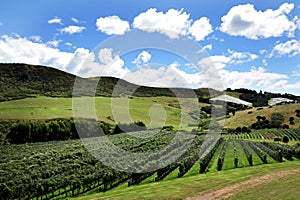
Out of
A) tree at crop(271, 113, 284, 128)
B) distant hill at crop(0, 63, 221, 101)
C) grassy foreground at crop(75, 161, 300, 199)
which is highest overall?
distant hill at crop(0, 63, 221, 101)

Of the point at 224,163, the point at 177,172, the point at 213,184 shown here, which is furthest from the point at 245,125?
the point at 213,184

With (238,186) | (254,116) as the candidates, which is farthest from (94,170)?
(254,116)

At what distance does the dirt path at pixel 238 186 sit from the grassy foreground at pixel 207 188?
62 cm

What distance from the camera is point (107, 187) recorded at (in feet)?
98.4

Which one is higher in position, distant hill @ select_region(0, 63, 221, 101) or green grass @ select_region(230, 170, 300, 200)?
distant hill @ select_region(0, 63, 221, 101)

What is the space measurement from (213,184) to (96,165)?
47.0 feet

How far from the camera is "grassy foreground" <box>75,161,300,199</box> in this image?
74.6 ft

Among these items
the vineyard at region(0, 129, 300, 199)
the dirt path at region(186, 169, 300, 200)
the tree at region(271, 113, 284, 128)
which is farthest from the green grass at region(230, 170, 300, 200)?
the tree at region(271, 113, 284, 128)

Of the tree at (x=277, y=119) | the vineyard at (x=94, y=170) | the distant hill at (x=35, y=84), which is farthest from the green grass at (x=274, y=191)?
the distant hill at (x=35, y=84)

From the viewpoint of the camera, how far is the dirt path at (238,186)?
22828mm

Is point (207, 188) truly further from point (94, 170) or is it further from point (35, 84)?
point (35, 84)

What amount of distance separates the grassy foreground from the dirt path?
2.04 ft

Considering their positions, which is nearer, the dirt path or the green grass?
the green grass

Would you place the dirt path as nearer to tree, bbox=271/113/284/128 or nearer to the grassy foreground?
the grassy foreground
